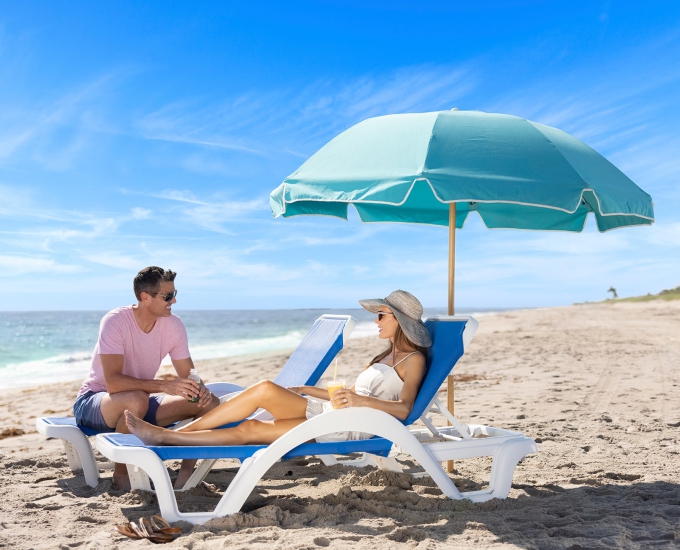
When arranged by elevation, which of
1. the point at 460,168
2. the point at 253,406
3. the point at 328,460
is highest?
the point at 460,168

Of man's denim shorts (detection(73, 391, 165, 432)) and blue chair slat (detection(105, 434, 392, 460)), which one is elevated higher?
man's denim shorts (detection(73, 391, 165, 432))

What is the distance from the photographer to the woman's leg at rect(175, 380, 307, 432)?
11.9 feet

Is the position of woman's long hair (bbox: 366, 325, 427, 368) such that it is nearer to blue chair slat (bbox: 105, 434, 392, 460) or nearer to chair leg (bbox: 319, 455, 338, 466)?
blue chair slat (bbox: 105, 434, 392, 460)

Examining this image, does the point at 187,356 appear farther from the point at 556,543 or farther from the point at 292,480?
the point at 556,543

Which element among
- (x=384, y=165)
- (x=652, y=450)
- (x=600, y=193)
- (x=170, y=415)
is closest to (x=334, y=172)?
(x=384, y=165)

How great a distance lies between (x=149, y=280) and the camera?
4.01 meters

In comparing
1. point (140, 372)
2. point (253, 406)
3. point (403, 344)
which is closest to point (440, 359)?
point (403, 344)

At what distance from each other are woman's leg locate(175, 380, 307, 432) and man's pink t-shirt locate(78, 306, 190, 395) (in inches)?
23.8

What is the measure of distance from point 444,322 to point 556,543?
1401mm

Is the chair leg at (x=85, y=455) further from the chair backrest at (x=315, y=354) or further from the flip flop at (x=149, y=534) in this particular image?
the chair backrest at (x=315, y=354)

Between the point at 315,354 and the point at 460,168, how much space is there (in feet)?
6.35

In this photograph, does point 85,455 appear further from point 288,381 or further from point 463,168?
point 463,168

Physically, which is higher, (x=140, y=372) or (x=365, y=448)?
(x=140, y=372)

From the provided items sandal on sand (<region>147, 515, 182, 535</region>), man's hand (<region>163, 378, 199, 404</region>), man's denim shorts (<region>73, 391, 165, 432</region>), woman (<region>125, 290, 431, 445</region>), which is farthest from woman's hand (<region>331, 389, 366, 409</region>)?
man's denim shorts (<region>73, 391, 165, 432</region>)
